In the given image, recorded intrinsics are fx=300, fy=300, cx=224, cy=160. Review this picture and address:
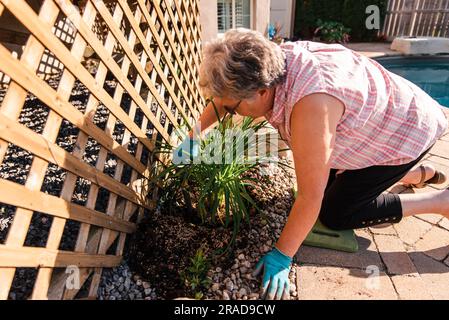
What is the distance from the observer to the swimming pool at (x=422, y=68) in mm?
5617

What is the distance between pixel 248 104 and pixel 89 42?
68cm

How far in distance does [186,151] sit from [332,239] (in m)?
0.99

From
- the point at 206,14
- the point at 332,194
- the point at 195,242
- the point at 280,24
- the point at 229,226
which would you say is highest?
the point at 280,24

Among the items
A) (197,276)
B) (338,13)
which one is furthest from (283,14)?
(197,276)

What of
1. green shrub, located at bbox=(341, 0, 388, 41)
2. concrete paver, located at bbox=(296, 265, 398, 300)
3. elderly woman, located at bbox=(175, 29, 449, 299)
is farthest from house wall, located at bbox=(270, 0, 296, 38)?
concrete paver, located at bbox=(296, 265, 398, 300)

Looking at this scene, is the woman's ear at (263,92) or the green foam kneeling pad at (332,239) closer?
the woman's ear at (263,92)

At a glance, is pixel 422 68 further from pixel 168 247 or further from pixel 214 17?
pixel 168 247

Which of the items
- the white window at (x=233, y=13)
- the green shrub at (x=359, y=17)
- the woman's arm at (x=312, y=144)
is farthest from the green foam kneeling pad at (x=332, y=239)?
the green shrub at (x=359, y=17)

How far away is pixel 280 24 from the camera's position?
7.11 metres

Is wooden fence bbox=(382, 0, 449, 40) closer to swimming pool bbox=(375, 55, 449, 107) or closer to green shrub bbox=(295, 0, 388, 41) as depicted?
green shrub bbox=(295, 0, 388, 41)

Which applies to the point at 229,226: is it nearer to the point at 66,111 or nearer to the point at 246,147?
the point at 246,147

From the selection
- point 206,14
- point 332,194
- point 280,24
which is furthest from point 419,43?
point 332,194

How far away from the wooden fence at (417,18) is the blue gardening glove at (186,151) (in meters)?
7.59

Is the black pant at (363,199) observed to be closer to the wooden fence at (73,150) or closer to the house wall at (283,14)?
the wooden fence at (73,150)
